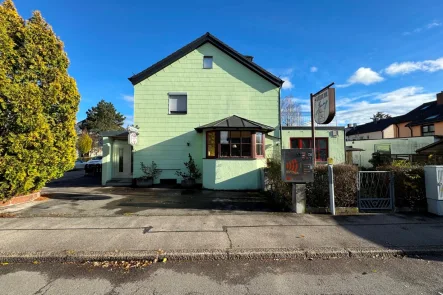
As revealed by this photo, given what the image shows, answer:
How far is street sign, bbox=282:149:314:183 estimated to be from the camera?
277 inches

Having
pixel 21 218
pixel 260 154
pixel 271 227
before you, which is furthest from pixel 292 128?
pixel 21 218

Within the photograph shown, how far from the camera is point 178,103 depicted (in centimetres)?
1449

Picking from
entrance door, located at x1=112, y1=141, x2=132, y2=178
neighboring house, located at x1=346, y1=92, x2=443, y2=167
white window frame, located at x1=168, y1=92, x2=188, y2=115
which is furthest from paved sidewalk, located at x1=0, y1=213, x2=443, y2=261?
neighboring house, located at x1=346, y1=92, x2=443, y2=167

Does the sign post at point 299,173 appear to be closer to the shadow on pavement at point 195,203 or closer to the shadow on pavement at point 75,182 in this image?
the shadow on pavement at point 195,203

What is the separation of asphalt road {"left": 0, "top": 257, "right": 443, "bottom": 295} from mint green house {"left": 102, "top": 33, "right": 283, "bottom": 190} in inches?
397

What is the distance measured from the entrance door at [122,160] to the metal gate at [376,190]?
13.2m

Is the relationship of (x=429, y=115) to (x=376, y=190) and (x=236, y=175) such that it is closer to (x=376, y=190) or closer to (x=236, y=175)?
(x=236, y=175)

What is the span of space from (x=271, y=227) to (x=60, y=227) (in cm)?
508

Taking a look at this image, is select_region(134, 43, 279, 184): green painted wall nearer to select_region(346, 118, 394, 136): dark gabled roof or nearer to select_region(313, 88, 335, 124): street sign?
select_region(313, 88, 335, 124): street sign

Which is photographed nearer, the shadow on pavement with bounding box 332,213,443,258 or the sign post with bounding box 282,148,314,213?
the shadow on pavement with bounding box 332,213,443,258

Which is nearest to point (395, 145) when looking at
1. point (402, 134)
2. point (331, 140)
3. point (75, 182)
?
point (331, 140)

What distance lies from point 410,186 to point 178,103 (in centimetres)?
1175

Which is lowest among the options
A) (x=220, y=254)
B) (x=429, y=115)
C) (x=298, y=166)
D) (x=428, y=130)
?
(x=220, y=254)

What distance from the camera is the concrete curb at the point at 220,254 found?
13.8 feet
